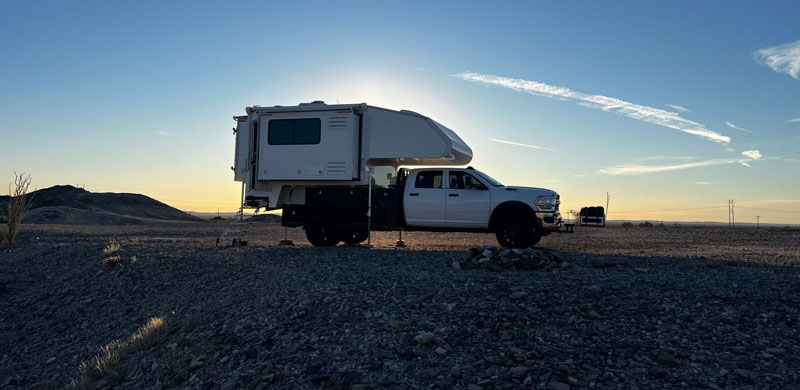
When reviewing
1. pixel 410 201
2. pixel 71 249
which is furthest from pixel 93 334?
pixel 410 201

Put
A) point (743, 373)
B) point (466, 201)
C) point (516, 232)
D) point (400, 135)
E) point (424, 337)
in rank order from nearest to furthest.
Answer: point (743, 373) → point (424, 337) → point (516, 232) → point (466, 201) → point (400, 135)

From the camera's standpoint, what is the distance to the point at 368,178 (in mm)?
13609

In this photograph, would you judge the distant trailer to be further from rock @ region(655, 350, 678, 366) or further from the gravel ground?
rock @ region(655, 350, 678, 366)

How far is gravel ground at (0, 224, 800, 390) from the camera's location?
4.98 meters

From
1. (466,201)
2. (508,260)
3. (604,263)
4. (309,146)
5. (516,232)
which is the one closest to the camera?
(508,260)

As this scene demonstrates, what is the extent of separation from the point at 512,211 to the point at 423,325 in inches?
273

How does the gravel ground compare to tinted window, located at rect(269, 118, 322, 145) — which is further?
tinted window, located at rect(269, 118, 322, 145)

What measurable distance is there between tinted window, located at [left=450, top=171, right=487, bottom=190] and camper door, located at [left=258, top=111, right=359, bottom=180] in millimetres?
2577

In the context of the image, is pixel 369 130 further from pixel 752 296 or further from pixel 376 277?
pixel 752 296

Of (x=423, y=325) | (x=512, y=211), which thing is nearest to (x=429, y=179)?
(x=512, y=211)

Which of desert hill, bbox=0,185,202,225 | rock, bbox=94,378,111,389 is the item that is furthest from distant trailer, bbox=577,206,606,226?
desert hill, bbox=0,185,202,225

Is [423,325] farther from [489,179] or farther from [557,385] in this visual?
[489,179]

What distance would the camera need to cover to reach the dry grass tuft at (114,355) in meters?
6.33

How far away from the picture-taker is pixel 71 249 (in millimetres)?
13703
